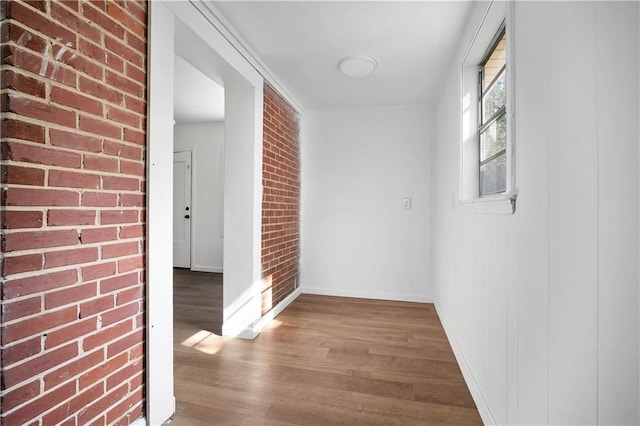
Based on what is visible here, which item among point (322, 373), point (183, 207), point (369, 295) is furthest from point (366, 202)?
point (183, 207)

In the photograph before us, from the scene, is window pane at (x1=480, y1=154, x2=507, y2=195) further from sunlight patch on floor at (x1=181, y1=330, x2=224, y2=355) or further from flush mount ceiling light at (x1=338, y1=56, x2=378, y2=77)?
sunlight patch on floor at (x1=181, y1=330, x2=224, y2=355)

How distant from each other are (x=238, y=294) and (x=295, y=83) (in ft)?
6.94

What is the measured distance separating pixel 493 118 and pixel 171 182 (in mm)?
1864

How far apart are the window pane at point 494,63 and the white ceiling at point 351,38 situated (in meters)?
0.31

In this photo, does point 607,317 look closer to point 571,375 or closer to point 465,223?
point 571,375

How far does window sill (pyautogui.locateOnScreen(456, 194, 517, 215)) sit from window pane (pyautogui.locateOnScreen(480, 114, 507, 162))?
33 cm

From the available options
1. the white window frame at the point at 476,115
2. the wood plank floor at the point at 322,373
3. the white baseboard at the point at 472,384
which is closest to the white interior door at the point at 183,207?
the wood plank floor at the point at 322,373

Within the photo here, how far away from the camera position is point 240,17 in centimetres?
199

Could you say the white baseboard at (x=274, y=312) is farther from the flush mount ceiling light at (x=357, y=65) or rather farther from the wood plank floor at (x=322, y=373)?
the flush mount ceiling light at (x=357, y=65)

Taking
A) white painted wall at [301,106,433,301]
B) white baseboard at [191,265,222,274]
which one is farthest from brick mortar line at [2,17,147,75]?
white baseboard at [191,265,222,274]

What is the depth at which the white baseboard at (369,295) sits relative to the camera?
3635 mm

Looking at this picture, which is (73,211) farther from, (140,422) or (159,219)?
(140,422)

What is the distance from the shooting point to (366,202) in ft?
12.4

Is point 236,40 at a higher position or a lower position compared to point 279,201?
higher
